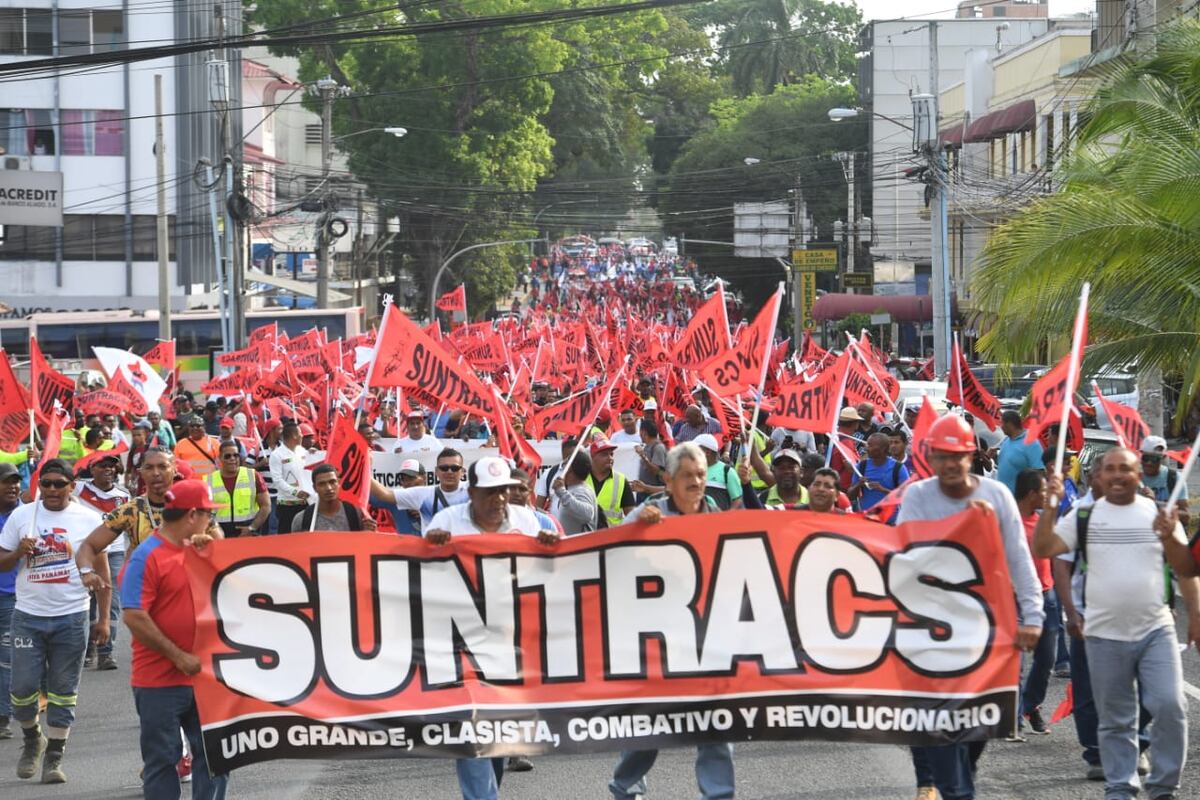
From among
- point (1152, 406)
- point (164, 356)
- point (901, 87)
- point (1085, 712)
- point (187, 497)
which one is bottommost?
point (1085, 712)

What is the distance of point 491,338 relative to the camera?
2645 centimetres

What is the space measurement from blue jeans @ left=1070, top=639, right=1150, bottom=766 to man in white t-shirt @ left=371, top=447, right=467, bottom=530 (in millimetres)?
3205

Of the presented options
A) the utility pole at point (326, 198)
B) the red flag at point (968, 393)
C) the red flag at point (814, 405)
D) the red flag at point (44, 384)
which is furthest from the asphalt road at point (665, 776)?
the utility pole at point (326, 198)

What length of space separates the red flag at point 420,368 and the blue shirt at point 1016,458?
3.67 meters

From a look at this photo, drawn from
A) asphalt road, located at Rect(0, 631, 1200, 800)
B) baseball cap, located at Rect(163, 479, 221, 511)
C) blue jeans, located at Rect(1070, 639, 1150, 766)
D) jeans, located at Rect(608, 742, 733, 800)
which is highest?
baseball cap, located at Rect(163, 479, 221, 511)

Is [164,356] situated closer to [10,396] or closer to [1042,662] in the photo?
[10,396]

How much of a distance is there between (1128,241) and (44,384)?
35.8 ft

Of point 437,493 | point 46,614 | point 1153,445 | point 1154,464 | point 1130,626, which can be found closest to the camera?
point 1130,626

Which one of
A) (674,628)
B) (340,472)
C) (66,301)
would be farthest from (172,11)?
(674,628)

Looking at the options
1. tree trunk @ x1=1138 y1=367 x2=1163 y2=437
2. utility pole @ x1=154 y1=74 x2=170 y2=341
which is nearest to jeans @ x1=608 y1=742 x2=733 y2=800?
tree trunk @ x1=1138 y1=367 x2=1163 y2=437

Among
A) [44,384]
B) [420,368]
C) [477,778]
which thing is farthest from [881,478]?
[44,384]

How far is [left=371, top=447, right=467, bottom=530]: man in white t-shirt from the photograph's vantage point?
967 cm

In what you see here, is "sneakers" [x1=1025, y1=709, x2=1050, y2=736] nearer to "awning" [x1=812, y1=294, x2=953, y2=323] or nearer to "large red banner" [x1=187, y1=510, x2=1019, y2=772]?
"large red banner" [x1=187, y1=510, x2=1019, y2=772]

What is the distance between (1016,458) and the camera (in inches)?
498
